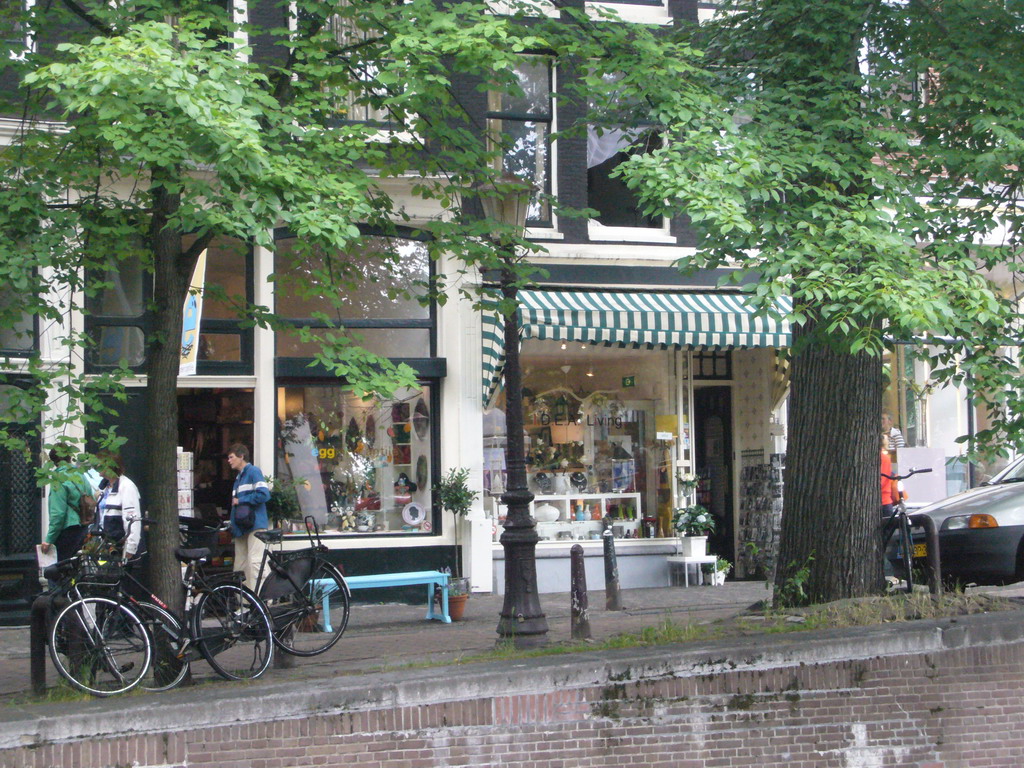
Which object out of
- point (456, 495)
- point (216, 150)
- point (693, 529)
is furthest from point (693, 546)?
point (216, 150)

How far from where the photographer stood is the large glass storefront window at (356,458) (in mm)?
14344

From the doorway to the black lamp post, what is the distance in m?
7.62

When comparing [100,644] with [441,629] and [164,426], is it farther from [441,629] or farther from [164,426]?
[441,629]

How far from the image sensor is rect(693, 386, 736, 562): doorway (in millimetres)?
17266

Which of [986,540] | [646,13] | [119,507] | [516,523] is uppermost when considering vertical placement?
[646,13]

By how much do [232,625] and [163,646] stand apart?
2.76 feet

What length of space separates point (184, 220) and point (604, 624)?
236 inches

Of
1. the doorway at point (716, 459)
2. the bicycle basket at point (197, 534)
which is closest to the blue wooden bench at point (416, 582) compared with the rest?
the bicycle basket at point (197, 534)

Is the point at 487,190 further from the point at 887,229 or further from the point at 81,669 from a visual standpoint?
the point at 81,669

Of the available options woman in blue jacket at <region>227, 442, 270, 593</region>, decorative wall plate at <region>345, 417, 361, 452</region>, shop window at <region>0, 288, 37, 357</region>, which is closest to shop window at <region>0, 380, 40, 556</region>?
shop window at <region>0, 288, 37, 357</region>

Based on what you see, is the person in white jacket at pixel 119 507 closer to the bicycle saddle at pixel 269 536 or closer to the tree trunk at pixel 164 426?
the bicycle saddle at pixel 269 536

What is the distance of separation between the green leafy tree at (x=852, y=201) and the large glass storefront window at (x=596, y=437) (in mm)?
6161

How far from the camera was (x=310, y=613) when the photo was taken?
10039 mm

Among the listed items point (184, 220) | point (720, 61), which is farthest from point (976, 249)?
point (184, 220)
